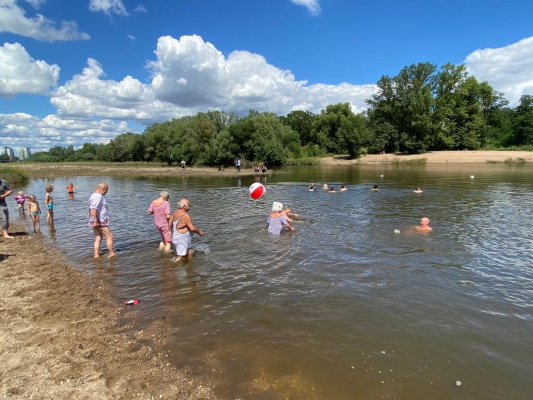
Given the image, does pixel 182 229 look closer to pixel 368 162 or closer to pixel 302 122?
pixel 368 162

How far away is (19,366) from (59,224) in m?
13.8

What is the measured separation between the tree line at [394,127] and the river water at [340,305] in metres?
61.2

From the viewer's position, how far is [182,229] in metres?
10.4

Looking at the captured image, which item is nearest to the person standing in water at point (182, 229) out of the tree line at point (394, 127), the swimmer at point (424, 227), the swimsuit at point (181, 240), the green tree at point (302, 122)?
the swimsuit at point (181, 240)

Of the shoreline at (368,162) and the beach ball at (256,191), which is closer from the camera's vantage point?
the beach ball at (256,191)

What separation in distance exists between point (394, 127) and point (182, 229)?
8602 centimetres

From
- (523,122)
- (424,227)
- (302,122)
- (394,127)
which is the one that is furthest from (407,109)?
(424,227)

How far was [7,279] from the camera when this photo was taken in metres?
9.05

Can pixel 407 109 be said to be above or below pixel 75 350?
above

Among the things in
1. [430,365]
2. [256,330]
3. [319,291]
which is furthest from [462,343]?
[256,330]

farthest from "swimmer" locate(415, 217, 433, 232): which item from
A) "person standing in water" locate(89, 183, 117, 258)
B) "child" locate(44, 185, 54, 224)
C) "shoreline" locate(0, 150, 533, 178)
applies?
"shoreline" locate(0, 150, 533, 178)

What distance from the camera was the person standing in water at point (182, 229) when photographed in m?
10.2

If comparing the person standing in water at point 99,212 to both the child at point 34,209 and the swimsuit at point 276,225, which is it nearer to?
the swimsuit at point 276,225

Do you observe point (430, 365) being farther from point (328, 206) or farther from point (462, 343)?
point (328, 206)
